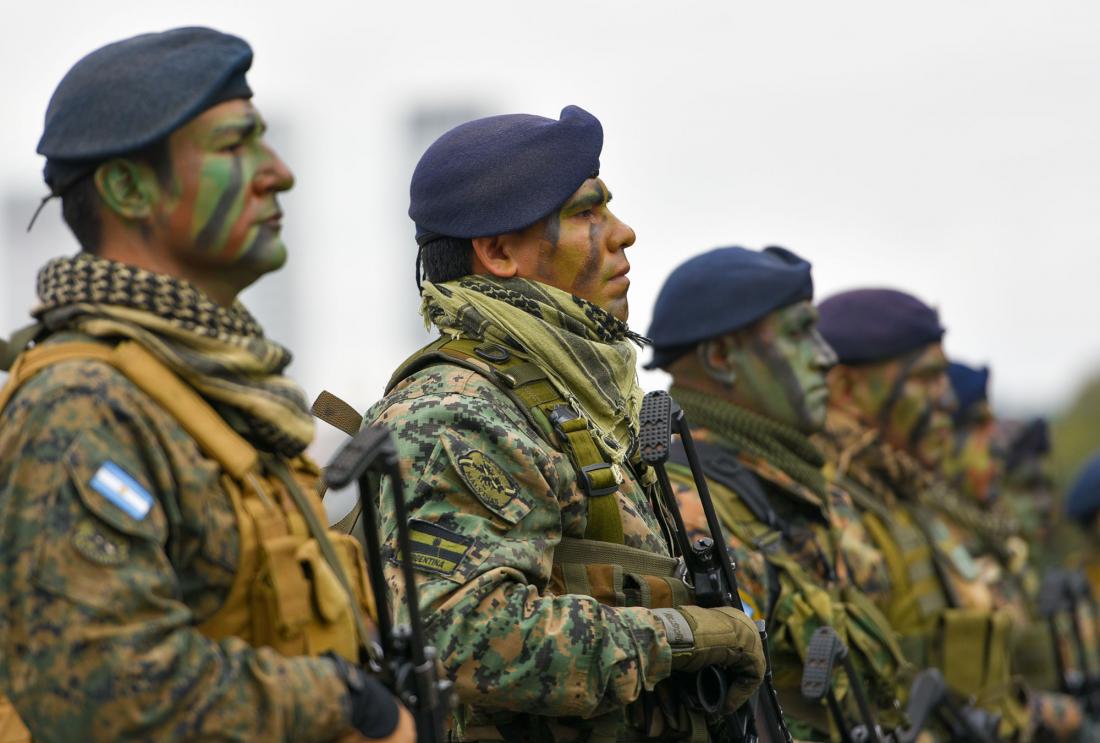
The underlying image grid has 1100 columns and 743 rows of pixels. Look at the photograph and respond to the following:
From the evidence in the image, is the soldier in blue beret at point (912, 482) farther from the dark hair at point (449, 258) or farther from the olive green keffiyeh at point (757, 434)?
the dark hair at point (449, 258)

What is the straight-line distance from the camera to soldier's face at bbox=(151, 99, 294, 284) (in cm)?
361

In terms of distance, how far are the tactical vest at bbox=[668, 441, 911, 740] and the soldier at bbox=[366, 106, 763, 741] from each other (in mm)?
1494

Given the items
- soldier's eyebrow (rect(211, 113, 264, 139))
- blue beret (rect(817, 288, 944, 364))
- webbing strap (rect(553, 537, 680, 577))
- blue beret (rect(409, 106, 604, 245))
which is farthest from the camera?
blue beret (rect(817, 288, 944, 364))

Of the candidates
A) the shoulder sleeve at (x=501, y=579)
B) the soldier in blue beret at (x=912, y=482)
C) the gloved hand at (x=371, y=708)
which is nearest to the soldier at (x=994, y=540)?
the soldier in blue beret at (x=912, y=482)

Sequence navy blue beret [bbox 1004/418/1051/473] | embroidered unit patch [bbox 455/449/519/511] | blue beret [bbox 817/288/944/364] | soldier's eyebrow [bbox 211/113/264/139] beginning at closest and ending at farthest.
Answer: soldier's eyebrow [bbox 211/113/264/139] → embroidered unit patch [bbox 455/449/519/511] → blue beret [bbox 817/288/944/364] → navy blue beret [bbox 1004/418/1051/473]

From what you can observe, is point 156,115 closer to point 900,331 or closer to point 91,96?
point 91,96

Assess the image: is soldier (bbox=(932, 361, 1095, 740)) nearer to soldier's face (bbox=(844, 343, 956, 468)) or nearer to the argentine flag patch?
soldier's face (bbox=(844, 343, 956, 468))

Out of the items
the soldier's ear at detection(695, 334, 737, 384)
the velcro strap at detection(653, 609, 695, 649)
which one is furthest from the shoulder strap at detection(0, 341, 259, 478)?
the soldier's ear at detection(695, 334, 737, 384)

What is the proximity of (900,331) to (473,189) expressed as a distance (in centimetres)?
467

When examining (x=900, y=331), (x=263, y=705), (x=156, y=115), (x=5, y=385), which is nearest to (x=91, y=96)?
(x=156, y=115)

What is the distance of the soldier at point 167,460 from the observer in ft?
10.5

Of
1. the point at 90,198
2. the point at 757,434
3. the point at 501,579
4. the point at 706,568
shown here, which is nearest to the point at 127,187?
the point at 90,198

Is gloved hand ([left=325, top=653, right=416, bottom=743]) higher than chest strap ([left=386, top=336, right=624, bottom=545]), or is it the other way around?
chest strap ([left=386, top=336, right=624, bottom=545])

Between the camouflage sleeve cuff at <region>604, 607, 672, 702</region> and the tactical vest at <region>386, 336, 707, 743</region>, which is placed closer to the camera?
the camouflage sleeve cuff at <region>604, 607, 672, 702</region>
